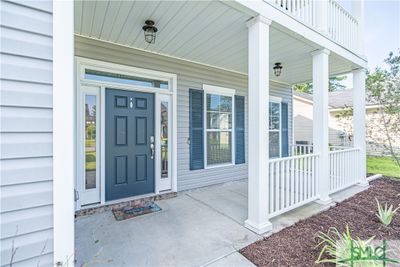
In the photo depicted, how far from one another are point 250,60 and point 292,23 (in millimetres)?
950

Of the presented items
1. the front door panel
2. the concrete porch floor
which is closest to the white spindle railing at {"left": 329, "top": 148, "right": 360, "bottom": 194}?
the concrete porch floor

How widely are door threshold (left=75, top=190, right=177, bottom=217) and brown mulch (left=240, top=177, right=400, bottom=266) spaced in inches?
79.5

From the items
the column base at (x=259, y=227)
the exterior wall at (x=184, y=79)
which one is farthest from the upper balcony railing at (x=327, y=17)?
the column base at (x=259, y=227)

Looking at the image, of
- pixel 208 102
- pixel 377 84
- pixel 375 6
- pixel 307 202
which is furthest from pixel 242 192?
pixel 375 6

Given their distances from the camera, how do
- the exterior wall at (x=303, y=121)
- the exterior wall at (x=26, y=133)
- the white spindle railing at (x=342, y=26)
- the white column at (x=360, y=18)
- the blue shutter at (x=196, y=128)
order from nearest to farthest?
1. the exterior wall at (x=26, y=133)
2. the white spindle railing at (x=342, y=26)
3. the blue shutter at (x=196, y=128)
4. the white column at (x=360, y=18)
5. the exterior wall at (x=303, y=121)

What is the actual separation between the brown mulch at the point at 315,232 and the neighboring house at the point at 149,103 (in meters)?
0.32

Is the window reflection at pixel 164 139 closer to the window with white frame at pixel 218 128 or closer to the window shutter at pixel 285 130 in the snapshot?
the window with white frame at pixel 218 128

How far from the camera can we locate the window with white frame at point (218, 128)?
4652 millimetres

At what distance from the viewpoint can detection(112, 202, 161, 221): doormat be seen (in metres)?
3.08

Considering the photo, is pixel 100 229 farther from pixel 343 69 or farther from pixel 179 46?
pixel 343 69

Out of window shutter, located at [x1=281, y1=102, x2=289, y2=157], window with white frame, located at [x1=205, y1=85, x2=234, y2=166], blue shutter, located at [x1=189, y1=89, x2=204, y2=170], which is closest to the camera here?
blue shutter, located at [x1=189, y1=89, x2=204, y2=170]

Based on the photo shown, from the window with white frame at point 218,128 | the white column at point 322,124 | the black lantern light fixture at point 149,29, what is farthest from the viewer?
the window with white frame at point 218,128

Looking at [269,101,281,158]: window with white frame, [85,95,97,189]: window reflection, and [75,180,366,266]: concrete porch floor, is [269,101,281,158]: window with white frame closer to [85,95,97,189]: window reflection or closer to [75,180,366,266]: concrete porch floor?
[75,180,366,266]: concrete porch floor

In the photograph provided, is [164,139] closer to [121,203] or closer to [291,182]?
[121,203]
